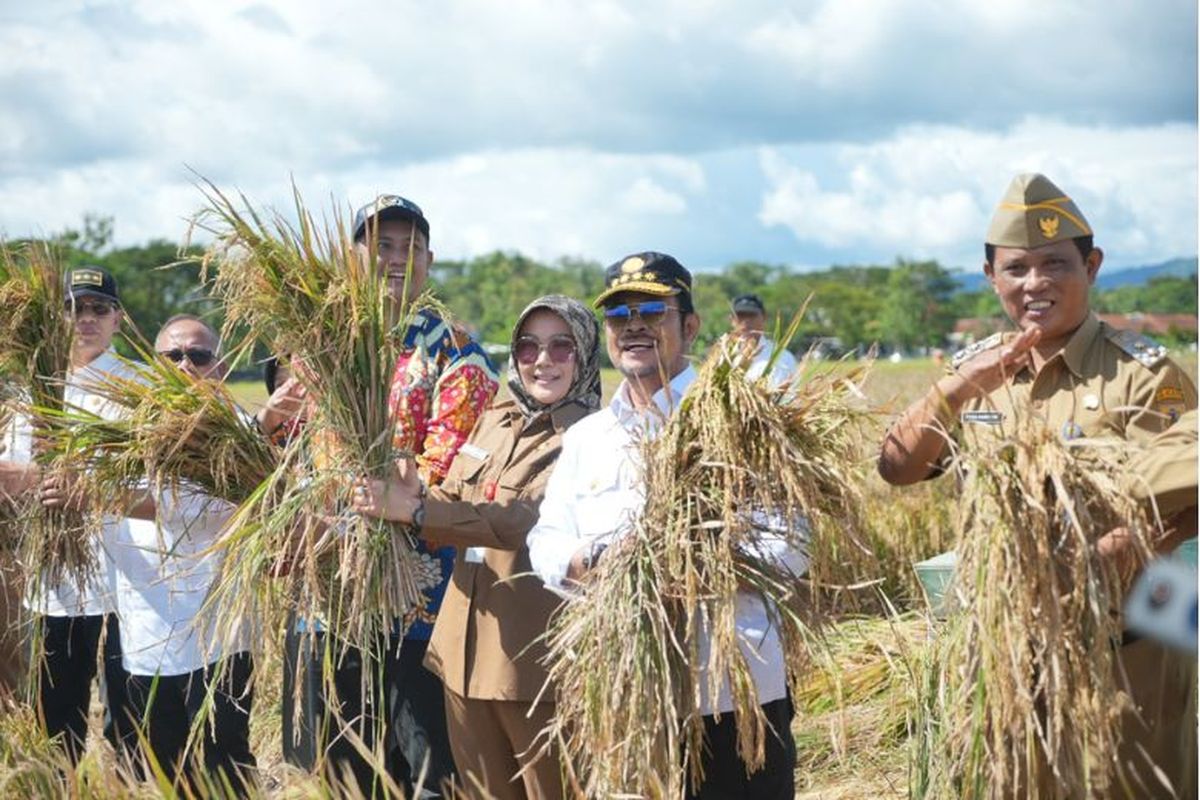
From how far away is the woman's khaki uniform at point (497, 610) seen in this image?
3.88 meters

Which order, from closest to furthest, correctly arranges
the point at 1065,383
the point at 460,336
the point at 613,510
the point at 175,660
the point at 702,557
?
the point at 702,557
the point at 1065,383
the point at 613,510
the point at 460,336
the point at 175,660

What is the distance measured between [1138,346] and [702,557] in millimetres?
1004

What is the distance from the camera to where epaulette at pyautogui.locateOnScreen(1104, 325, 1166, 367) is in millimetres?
3180

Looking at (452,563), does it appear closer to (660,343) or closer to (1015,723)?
(660,343)

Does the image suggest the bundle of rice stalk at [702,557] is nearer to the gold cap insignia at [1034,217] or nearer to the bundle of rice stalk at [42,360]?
the gold cap insignia at [1034,217]

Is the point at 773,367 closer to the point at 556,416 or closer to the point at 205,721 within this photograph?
the point at 556,416

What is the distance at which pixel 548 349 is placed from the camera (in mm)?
4094

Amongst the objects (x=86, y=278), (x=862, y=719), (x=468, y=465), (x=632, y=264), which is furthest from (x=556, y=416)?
(x=86, y=278)

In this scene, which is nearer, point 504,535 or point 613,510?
point 613,510

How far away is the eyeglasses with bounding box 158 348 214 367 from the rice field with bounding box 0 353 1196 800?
16cm

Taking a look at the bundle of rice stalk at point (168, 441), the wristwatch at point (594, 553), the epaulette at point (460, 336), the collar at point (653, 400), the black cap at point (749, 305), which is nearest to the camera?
the wristwatch at point (594, 553)

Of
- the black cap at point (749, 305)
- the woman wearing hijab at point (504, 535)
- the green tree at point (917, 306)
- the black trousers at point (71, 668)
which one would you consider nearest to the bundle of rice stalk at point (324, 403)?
the woman wearing hijab at point (504, 535)

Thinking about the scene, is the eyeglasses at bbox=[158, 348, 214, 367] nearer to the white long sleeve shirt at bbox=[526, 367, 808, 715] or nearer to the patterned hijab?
the patterned hijab

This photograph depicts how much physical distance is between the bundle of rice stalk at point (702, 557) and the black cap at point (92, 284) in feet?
8.58
